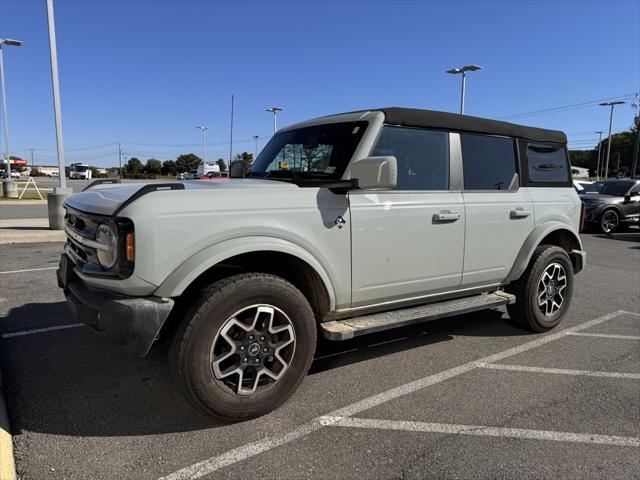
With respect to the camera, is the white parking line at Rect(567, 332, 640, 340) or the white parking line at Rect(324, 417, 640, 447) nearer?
the white parking line at Rect(324, 417, 640, 447)

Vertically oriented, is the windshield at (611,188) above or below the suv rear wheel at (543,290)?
above

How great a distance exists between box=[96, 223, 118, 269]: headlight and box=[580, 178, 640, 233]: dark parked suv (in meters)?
15.6

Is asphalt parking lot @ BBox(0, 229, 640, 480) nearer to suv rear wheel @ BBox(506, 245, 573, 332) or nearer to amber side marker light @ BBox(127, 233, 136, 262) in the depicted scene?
suv rear wheel @ BBox(506, 245, 573, 332)

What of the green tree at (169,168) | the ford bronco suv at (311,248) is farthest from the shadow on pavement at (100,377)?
the green tree at (169,168)

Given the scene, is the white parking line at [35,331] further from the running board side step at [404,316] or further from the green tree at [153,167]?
the green tree at [153,167]

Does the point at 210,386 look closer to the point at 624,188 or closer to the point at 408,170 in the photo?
the point at 408,170

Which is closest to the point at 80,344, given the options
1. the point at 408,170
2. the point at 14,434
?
Answer: the point at 14,434

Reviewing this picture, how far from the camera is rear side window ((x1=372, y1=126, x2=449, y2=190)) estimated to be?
3.71 meters

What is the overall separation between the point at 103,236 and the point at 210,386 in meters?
1.08

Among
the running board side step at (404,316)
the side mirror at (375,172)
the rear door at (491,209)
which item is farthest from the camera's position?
the rear door at (491,209)

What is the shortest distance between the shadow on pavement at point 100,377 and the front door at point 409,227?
2.71ft

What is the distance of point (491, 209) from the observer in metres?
4.23

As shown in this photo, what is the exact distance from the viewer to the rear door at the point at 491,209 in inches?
163

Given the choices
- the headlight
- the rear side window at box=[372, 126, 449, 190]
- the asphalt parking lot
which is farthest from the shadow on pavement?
the rear side window at box=[372, 126, 449, 190]
